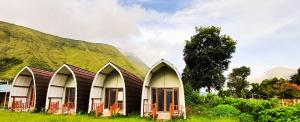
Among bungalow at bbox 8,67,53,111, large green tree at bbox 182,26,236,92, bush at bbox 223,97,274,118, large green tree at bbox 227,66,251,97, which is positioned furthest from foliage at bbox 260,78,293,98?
bungalow at bbox 8,67,53,111

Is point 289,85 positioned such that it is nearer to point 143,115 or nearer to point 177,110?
point 177,110

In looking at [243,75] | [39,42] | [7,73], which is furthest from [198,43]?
[39,42]

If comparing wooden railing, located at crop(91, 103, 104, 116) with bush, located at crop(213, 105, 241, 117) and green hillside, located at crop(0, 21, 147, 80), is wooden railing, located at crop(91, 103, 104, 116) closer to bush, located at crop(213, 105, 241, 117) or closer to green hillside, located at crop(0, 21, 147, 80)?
bush, located at crop(213, 105, 241, 117)

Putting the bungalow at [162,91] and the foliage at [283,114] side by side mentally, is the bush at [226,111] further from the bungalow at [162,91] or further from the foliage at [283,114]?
the foliage at [283,114]

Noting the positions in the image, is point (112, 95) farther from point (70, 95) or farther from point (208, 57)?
point (208, 57)

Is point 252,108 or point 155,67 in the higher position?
point 155,67

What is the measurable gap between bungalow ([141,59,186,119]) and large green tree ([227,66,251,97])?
26.6 metres

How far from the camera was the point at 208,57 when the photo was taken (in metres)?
36.9

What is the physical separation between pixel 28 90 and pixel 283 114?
2192 centimetres

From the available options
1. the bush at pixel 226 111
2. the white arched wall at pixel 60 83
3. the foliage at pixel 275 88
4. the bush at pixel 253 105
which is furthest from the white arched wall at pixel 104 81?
the foliage at pixel 275 88

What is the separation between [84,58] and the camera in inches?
4483

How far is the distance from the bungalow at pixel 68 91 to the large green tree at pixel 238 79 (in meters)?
28.4

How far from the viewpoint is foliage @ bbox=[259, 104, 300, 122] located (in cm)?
1319

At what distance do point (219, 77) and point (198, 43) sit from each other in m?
5.90
